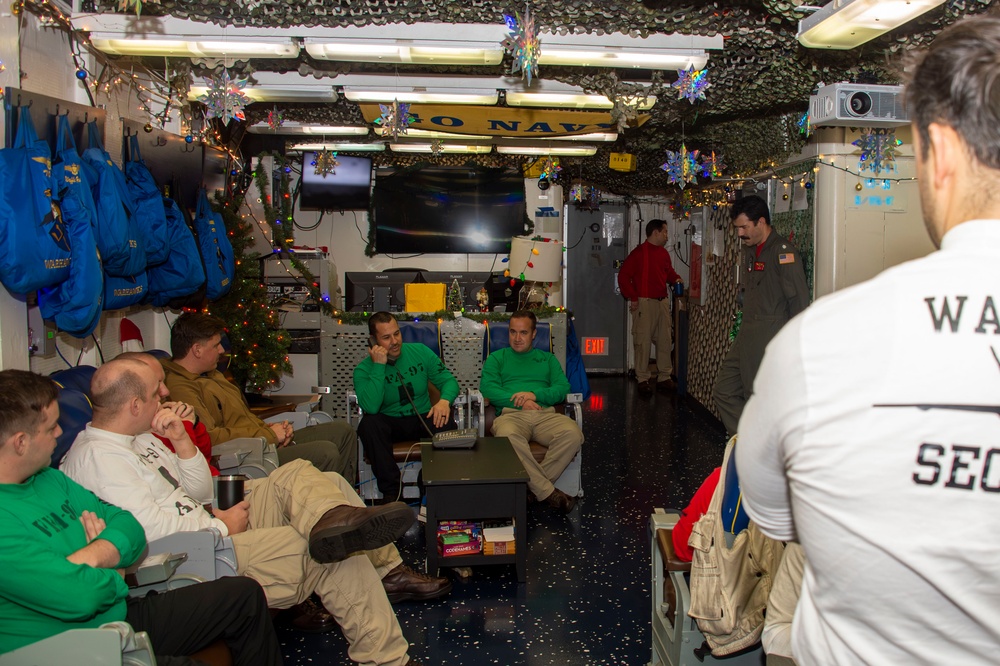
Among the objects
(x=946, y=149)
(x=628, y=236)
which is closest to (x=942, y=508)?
(x=946, y=149)

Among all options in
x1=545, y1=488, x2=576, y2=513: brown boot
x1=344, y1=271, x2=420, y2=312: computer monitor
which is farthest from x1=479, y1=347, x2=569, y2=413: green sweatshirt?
x1=344, y1=271, x2=420, y2=312: computer monitor

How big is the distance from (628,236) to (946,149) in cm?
896

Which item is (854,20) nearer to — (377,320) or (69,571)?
(377,320)

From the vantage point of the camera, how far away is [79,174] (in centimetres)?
326

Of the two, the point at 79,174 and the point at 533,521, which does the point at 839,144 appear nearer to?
the point at 533,521

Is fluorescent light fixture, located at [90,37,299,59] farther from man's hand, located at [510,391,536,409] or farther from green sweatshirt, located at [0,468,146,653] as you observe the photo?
green sweatshirt, located at [0,468,146,653]

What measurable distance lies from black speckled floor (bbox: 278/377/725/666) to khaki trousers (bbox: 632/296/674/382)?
9.63 ft

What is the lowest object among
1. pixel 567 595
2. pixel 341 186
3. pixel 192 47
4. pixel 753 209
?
pixel 567 595

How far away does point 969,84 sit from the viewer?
33.6 inches

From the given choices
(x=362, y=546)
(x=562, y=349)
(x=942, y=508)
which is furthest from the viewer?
(x=562, y=349)

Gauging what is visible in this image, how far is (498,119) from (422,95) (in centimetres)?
84

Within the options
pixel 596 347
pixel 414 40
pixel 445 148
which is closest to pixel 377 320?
pixel 414 40

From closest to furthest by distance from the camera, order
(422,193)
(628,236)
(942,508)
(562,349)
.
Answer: (942,508) → (562,349) → (422,193) → (628,236)

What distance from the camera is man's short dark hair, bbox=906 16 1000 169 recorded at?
0.85 metres
